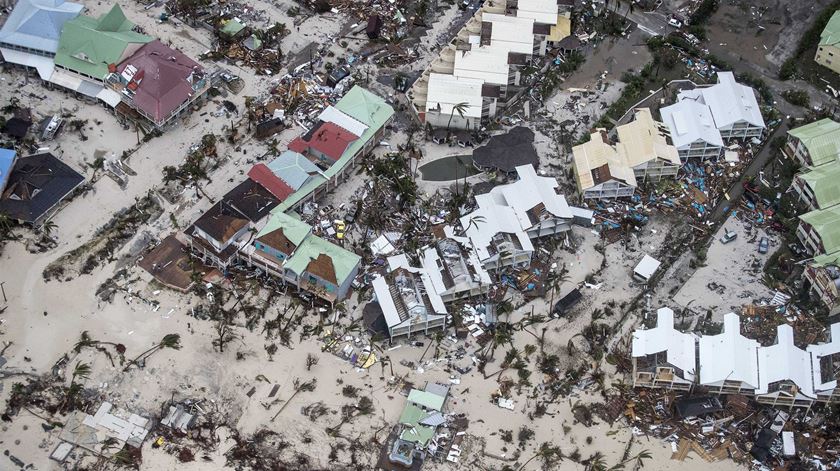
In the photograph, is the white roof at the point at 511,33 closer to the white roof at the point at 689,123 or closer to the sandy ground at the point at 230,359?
the white roof at the point at 689,123

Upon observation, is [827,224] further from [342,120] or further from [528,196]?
[342,120]

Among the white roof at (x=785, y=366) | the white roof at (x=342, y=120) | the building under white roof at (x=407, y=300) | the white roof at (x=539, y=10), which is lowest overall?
the building under white roof at (x=407, y=300)

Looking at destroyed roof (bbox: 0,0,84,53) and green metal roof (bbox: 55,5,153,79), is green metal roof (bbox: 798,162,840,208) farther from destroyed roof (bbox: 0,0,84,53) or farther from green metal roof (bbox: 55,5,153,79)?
destroyed roof (bbox: 0,0,84,53)

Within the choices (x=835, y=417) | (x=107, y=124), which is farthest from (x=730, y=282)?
(x=107, y=124)

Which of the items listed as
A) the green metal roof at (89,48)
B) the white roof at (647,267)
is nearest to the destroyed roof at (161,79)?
the green metal roof at (89,48)

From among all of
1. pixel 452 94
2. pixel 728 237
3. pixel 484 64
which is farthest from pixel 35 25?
pixel 728 237

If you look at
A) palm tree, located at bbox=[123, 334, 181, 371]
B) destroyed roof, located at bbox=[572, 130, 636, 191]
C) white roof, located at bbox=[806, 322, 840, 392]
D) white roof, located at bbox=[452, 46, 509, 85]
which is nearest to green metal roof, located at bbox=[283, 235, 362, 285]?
palm tree, located at bbox=[123, 334, 181, 371]

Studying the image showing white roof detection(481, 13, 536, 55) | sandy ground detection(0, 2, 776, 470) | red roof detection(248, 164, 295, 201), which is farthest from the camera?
white roof detection(481, 13, 536, 55)
